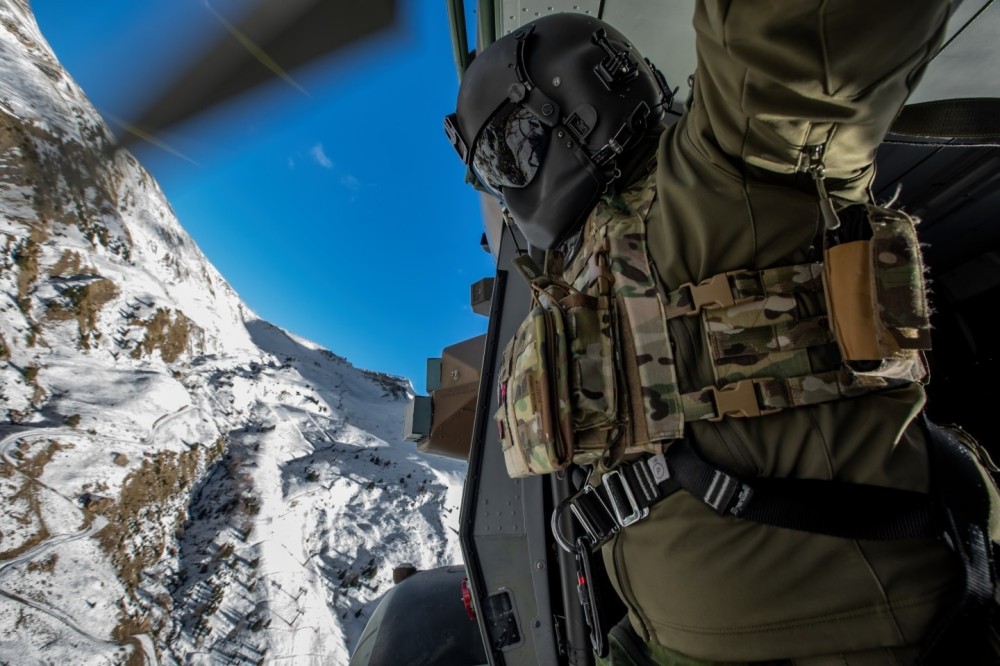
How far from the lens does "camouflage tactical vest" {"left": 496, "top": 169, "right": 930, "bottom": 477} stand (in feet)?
2.97

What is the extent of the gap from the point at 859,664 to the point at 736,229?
94 centimetres

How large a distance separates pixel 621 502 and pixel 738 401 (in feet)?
1.33

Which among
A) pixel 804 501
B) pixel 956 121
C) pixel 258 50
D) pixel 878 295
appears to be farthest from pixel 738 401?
pixel 258 50

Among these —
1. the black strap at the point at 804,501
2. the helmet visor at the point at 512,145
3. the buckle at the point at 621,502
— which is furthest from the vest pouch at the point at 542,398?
the helmet visor at the point at 512,145

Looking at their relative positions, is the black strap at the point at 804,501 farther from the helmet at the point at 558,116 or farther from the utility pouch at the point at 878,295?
the helmet at the point at 558,116

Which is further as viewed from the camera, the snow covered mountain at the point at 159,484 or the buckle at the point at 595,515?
the snow covered mountain at the point at 159,484

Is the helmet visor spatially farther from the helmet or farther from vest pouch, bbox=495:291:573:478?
vest pouch, bbox=495:291:573:478

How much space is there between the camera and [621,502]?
3.77 feet

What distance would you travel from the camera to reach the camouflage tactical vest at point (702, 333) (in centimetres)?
90

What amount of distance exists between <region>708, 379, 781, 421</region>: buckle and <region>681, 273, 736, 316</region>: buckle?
0.19 metres

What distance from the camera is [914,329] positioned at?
2.84ft

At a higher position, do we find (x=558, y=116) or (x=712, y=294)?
(x=558, y=116)

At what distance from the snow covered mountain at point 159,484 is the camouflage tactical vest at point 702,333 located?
598cm

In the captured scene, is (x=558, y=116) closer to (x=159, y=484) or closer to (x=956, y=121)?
(x=956, y=121)
